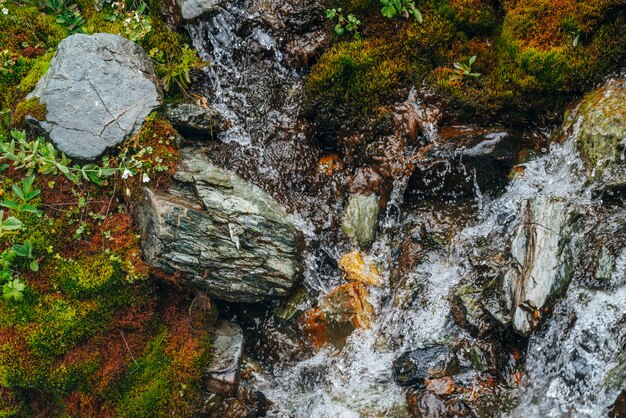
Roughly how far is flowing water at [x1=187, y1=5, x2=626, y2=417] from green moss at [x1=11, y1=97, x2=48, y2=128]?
2.02m

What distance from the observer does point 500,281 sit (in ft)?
18.2

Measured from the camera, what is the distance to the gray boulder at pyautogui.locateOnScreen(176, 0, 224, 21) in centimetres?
703

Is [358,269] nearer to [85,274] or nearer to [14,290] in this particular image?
[85,274]

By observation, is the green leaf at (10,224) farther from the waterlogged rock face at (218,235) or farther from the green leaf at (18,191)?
the waterlogged rock face at (218,235)

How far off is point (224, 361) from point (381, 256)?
233 centimetres

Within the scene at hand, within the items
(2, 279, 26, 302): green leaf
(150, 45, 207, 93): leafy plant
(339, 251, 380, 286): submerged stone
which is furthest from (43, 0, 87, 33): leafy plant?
(339, 251, 380, 286): submerged stone

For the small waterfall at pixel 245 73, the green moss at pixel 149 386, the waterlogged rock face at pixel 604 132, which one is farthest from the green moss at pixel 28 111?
the waterlogged rock face at pixel 604 132

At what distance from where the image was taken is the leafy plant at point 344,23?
6613mm

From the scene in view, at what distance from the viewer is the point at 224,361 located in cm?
576

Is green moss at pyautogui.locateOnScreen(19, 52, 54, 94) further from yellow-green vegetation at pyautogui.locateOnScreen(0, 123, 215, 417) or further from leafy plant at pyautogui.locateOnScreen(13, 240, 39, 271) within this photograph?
leafy plant at pyautogui.locateOnScreen(13, 240, 39, 271)

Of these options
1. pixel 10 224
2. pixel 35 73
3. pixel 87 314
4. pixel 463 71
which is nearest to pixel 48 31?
pixel 35 73

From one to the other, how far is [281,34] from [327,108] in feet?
4.50

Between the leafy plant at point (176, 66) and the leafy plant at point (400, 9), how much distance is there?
8.43ft

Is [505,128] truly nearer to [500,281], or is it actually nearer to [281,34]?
[500,281]
